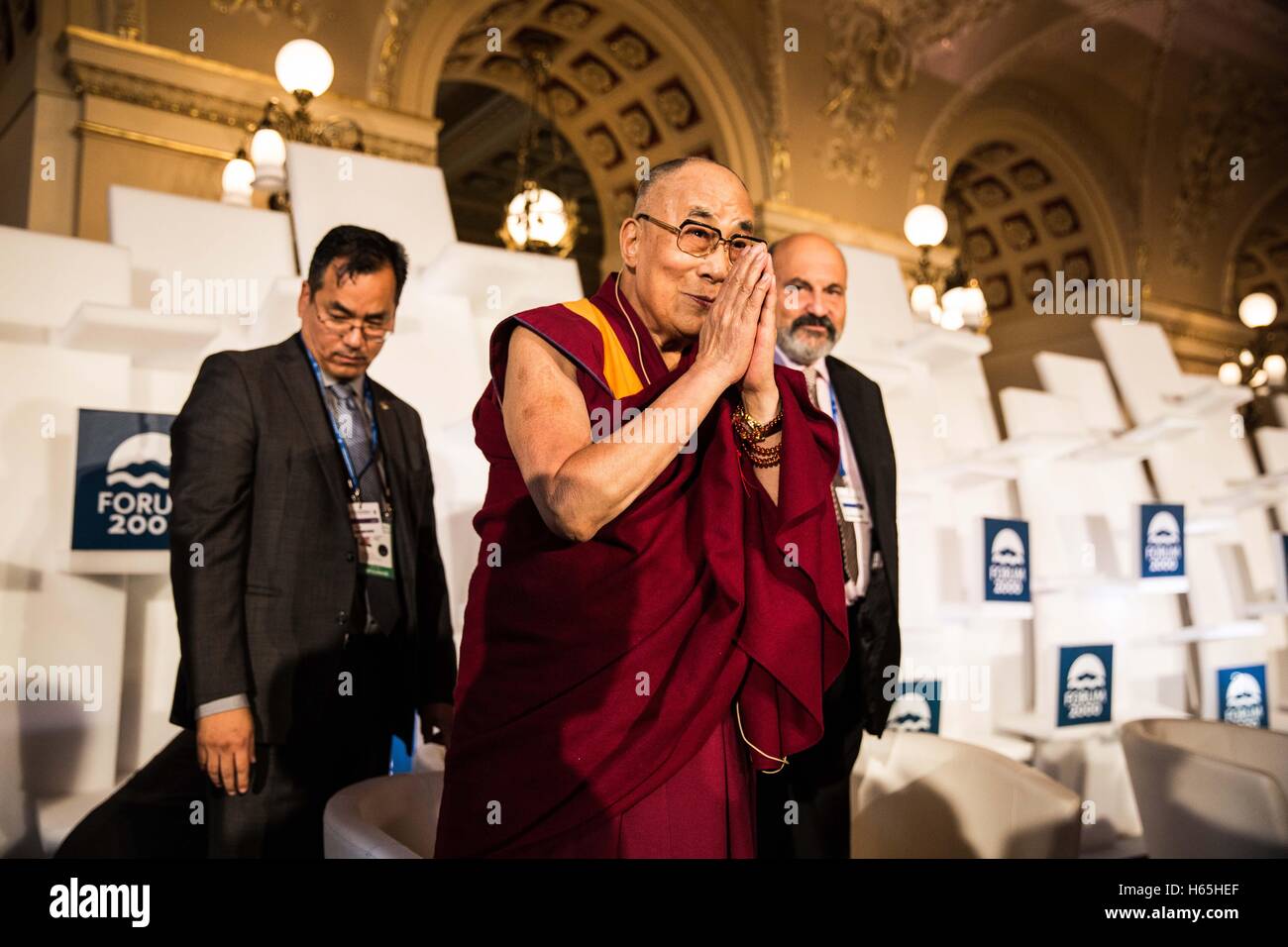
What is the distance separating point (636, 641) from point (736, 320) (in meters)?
0.44

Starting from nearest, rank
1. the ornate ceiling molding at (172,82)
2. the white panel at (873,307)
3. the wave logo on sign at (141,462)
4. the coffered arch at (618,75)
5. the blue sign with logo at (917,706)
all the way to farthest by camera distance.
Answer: the wave logo on sign at (141,462) → the blue sign with logo at (917,706) → the white panel at (873,307) → the ornate ceiling molding at (172,82) → the coffered arch at (618,75)

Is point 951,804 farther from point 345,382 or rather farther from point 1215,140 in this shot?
point 1215,140

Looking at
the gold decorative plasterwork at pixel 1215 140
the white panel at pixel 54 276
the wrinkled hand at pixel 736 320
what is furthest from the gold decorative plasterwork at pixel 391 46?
the gold decorative plasterwork at pixel 1215 140

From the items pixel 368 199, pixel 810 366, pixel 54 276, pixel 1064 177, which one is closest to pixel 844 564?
pixel 810 366

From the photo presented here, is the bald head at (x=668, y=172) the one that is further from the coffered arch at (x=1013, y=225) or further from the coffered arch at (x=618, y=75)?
the coffered arch at (x=1013, y=225)

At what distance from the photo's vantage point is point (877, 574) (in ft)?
7.68

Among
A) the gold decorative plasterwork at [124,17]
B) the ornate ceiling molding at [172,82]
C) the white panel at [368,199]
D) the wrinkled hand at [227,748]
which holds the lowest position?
the wrinkled hand at [227,748]

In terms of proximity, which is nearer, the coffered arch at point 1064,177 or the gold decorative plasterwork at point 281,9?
the gold decorative plasterwork at point 281,9

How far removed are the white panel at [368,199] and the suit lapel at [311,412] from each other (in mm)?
800

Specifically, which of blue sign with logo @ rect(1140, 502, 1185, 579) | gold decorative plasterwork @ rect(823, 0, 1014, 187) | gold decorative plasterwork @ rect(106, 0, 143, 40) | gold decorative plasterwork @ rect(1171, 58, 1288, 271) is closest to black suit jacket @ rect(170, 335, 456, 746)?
blue sign with logo @ rect(1140, 502, 1185, 579)

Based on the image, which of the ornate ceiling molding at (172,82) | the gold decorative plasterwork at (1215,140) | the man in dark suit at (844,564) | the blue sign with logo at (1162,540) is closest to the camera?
the man in dark suit at (844,564)

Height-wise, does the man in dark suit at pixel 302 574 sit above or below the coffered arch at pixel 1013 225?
below

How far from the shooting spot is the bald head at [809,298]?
248 cm
